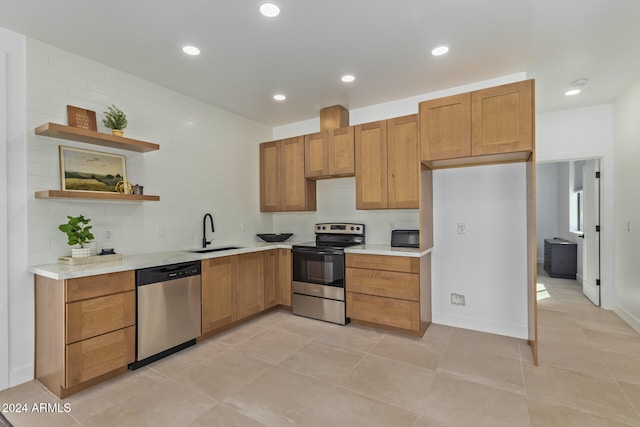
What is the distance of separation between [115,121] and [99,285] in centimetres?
148

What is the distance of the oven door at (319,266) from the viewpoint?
3609 mm

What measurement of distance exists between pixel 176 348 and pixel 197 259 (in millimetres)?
848

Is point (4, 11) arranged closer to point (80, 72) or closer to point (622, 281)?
point (80, 72)

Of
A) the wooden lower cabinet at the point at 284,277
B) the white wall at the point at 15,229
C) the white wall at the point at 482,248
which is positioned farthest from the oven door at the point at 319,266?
the white wall at the point at 15,229

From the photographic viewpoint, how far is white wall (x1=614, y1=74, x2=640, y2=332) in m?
3.36

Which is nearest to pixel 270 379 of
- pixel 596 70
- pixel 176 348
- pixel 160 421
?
pixel 160 421

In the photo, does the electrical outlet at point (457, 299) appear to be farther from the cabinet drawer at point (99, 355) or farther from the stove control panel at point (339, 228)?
the cabinet drawer at point (99, 355)

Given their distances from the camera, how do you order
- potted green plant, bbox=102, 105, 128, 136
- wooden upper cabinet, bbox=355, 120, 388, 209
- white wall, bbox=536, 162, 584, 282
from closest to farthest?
potted green plant, bbox=102, 105, 128, 136
wooden upper cabinet, bbox=355, 120, 388, 209
white wall, bbox=536, 162, 584, 282

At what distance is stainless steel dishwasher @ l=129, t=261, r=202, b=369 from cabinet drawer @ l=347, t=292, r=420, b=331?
5.49ft

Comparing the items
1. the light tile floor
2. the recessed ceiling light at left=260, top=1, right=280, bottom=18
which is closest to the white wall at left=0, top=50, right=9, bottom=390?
the light tile floor

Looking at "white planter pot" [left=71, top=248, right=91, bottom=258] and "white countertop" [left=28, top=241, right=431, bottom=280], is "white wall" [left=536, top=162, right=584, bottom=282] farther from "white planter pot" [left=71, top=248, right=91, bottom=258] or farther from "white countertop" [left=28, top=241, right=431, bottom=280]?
"white planter pot" [left=71, top=248, right=91, bottom=258]

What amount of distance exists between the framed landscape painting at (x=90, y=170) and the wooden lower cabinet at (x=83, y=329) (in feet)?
2.68

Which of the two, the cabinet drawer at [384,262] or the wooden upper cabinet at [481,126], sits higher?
the wooden upper cabinet at [481,126]

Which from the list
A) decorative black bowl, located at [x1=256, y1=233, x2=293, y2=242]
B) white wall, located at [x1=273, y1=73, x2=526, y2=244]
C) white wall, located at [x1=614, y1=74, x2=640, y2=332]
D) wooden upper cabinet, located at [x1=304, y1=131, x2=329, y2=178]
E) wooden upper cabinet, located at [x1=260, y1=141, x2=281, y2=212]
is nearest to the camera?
white wall, located at [x1=614, y1=74, x2=640, y2=332]
